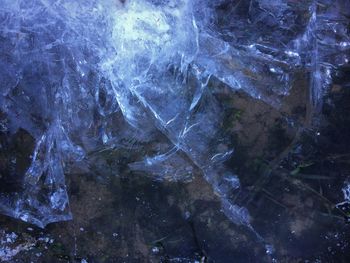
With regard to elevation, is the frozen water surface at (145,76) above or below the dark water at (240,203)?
above

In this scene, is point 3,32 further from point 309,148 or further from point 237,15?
point 309,148

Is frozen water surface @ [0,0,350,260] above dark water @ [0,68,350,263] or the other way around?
above

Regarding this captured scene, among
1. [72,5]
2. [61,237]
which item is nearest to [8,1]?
[72,5]

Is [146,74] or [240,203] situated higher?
[146,74]

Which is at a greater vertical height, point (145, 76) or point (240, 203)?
point (145, 76)

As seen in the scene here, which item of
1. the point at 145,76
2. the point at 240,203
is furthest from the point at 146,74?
the point at 240,203

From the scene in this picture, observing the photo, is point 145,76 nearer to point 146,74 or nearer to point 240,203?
point 146,74

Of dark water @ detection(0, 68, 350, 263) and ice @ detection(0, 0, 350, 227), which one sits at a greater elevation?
ice @ detection(0, 0, 350, 227)

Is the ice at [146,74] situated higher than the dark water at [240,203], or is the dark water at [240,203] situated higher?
Answer: the ice at [146,74]
